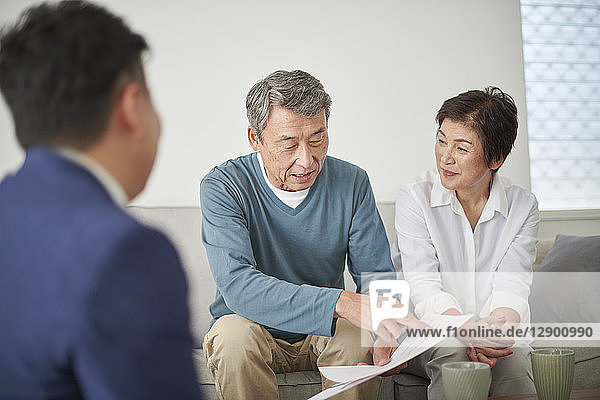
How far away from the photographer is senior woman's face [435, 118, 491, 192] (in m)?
2.00

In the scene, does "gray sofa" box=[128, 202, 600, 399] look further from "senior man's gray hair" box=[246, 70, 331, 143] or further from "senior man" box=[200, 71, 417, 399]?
"senior man's gray hair" box=[246, 70, 331, 143]

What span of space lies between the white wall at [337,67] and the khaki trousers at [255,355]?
123cm

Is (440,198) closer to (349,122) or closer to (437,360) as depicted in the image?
(437,360)

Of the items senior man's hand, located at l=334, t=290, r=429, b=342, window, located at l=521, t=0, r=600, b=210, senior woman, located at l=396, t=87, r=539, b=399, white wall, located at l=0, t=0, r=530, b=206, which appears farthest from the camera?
window, located at l=521, t=0, r=600, b=210

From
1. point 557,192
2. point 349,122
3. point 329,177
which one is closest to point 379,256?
point 329,177

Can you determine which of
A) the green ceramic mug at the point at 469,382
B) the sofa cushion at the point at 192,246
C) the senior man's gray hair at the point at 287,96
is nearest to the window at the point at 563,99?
the sofa cushion at the point at 192,246

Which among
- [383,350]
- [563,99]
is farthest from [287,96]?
[563,99]

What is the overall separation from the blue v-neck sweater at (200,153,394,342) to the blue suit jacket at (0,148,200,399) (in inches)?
39.2

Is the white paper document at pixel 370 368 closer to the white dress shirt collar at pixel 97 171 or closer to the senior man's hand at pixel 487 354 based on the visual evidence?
the senior man's hand at pixel 487 354

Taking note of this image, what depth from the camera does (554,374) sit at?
4.39 feet

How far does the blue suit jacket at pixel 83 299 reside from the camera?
64 centimetres

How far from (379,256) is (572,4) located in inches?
87.4

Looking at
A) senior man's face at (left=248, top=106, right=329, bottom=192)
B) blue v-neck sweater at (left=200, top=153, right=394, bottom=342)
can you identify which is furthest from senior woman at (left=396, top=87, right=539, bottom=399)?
senior man's face at (left=248, top=106, right=329, bottom=192)

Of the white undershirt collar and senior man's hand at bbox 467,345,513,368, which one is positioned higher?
the white undershirt collar
